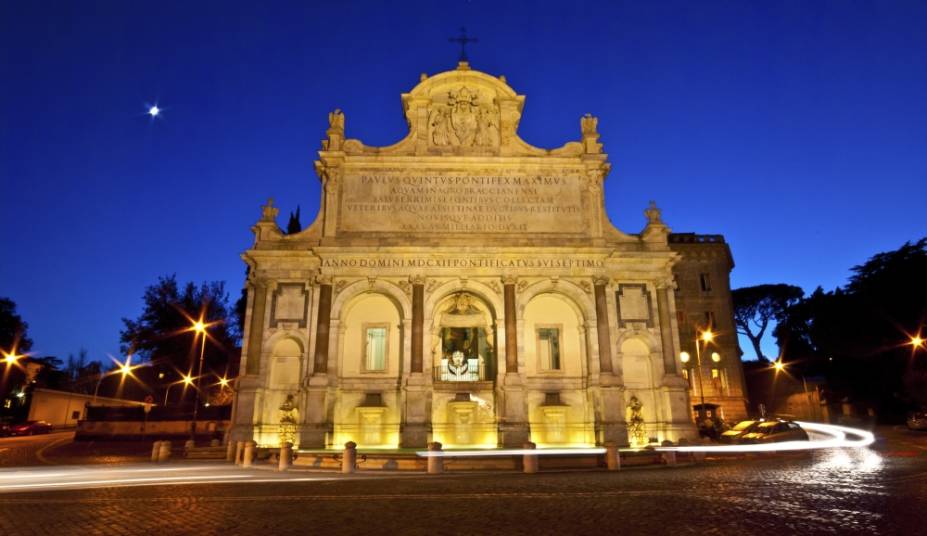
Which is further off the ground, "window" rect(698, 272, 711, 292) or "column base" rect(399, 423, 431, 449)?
"window" rect(698, 272, 711, 292)

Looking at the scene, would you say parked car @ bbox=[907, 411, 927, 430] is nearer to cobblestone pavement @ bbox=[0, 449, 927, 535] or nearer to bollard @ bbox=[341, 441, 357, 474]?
cobblestone pavement @ bbox=[0, 449, 927, 535]

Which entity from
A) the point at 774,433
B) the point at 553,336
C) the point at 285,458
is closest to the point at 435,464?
the point at 285,458

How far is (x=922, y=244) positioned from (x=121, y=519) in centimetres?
4884

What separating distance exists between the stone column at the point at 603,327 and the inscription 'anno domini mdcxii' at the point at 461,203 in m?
3.55

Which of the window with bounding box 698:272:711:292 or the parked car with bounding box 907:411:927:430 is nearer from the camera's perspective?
the parked car with bounding box 907:411:927:430

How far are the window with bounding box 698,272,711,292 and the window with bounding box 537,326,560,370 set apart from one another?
2354 cm

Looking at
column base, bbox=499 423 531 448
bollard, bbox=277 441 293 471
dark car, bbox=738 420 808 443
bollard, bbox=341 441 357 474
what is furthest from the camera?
column base, bbox=499 423 531 448

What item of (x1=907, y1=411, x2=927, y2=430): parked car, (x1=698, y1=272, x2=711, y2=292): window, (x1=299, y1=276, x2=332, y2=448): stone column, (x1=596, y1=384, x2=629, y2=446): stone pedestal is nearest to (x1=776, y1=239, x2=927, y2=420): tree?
(x1=907, y1=411, x2=927, y2=430): parked car

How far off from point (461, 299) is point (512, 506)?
19.9m

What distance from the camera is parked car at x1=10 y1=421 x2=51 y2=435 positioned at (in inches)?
1691

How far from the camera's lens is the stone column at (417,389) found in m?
25.7

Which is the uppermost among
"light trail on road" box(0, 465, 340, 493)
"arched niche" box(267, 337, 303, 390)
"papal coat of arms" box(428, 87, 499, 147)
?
"papal coat of arms" box(428, 87, 499, 147)

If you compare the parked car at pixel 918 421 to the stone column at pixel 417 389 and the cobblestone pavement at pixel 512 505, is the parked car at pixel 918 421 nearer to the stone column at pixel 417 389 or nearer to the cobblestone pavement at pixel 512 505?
the cobblestone pavement at pixel 512 505

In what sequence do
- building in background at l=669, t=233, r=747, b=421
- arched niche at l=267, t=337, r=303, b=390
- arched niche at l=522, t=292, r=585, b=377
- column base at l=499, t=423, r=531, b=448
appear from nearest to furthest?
column base at l=499, t=423, r=531, b=448 → arched niche at l=267, t=337, r=303, b=390 → arched niche at l=522, t=292, r=585, b=377 → building in background at l=669, t=233, r=747, b=421
